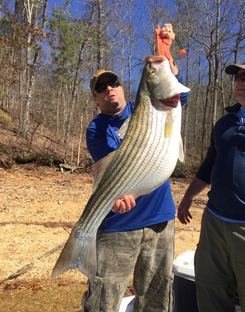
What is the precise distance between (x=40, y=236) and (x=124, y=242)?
4341mm

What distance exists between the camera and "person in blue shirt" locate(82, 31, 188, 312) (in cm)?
262

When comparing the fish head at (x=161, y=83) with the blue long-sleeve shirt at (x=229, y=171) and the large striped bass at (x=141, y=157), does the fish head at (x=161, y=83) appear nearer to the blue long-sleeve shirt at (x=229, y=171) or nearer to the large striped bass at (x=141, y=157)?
the large striped bass at (x=141, y=157)

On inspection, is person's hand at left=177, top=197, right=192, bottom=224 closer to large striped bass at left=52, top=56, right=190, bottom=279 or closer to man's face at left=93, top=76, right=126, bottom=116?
large striped bass at left=52, top=56, right=190, bottom=279

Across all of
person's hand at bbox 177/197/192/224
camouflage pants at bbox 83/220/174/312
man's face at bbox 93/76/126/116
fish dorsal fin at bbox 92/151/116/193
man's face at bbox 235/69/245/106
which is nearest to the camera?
fish dorsal fin at bbox 92/151/116/193

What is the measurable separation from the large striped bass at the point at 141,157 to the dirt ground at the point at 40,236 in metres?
2.47

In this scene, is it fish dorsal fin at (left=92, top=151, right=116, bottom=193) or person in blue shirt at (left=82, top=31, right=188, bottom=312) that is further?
person in blue shirt at (left=82, top=31, right=188, bottom=312)

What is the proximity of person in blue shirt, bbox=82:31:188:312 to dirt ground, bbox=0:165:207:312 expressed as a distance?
1921 mm

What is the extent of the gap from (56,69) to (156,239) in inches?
1305

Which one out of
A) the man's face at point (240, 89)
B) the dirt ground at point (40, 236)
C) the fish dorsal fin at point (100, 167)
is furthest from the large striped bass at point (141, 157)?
the dirt ground at point (40, 236)

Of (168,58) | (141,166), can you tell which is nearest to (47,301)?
(141,166)

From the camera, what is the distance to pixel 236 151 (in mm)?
2406

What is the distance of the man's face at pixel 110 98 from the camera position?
8.90 ft

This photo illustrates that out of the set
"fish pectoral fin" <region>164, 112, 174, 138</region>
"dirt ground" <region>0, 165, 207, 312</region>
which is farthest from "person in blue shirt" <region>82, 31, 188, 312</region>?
"dirt ground" <region>0, 165, 207, 312</region>

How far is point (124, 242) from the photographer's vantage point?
8.68 feet
